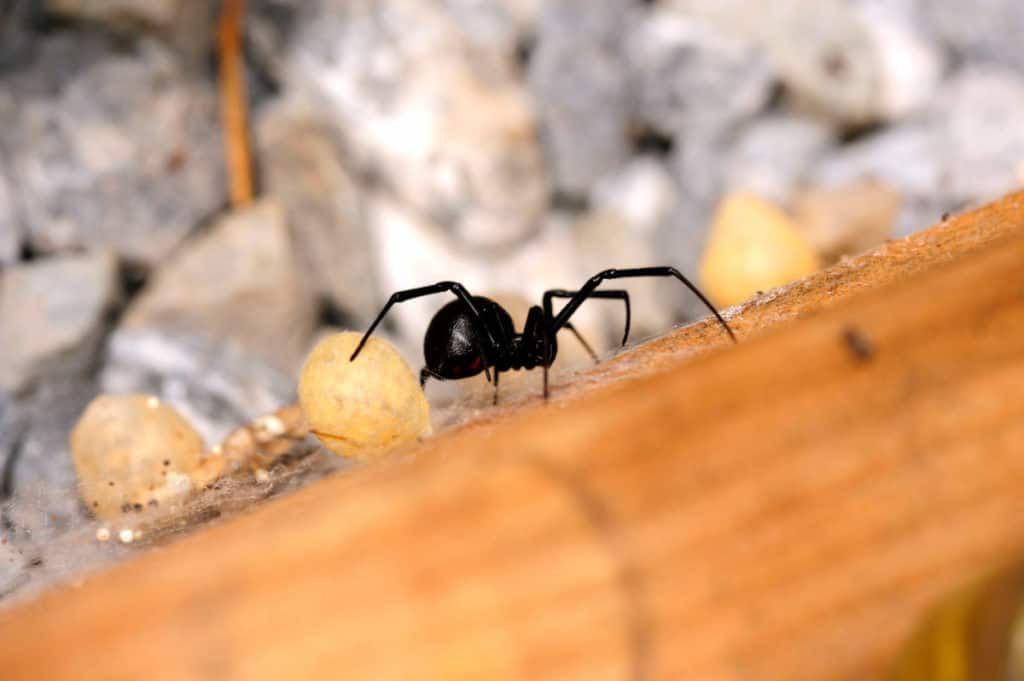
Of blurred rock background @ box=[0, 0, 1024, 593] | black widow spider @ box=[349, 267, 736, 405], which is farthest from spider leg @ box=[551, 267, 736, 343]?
blurred rock background @ box=[0, 0, 1024, 593]

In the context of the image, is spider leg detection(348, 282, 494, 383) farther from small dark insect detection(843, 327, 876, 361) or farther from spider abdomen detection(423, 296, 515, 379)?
small dark insect detection(843, 327, 876, 361)

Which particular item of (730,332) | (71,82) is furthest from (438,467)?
(71,82)

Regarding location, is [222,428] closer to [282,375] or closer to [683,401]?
[282,375]

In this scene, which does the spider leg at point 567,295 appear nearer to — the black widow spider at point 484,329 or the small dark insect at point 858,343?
the black widow spider at point 484,329

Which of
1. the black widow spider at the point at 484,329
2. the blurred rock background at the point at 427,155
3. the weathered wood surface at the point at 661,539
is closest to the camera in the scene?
the weathered wood surface at the point at 661,539

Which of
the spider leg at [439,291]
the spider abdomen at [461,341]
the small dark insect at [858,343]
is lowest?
the spider abdomen at [461,341]

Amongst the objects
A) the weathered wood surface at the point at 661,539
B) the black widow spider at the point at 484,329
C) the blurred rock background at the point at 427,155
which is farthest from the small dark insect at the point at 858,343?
the blurred rock background at the point at 427,155

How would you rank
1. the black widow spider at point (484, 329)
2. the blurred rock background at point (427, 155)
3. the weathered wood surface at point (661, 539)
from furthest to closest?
the blurred rock background at point (427, 155)
the black widow spider at point (484, 329)
the weathered wood surface at point (661, 539)
